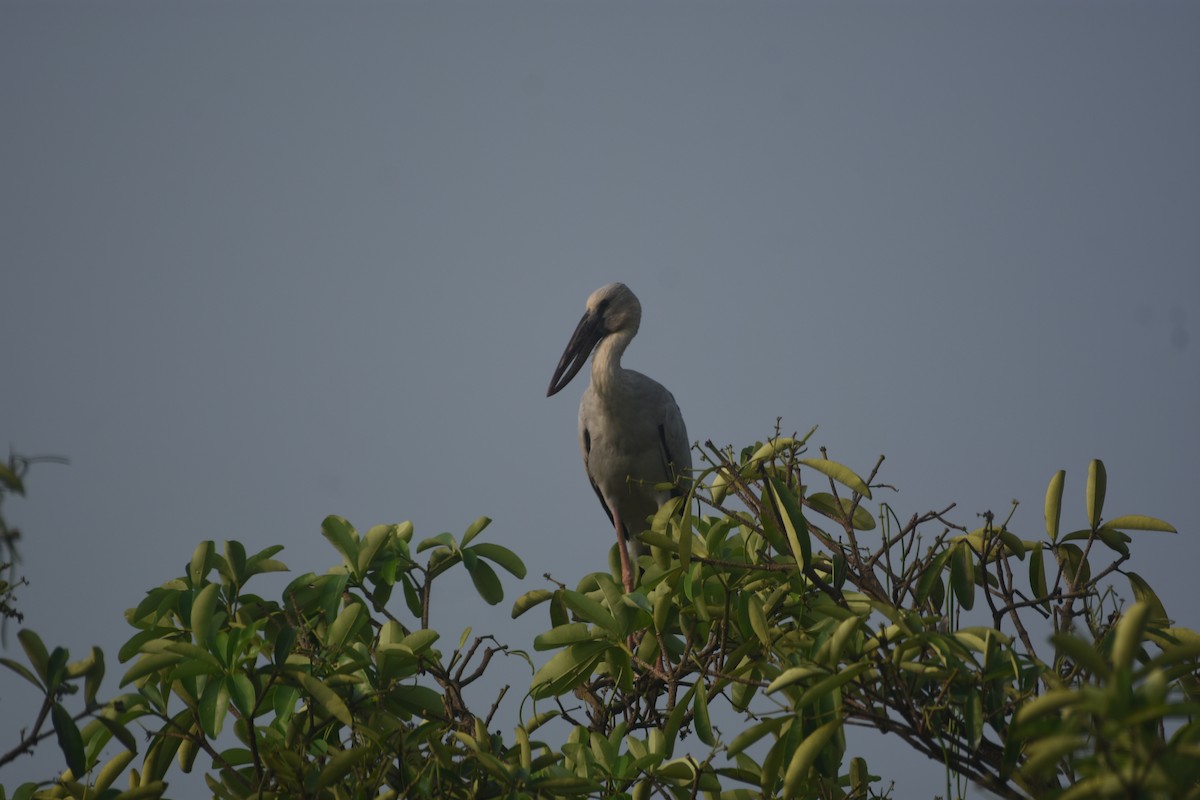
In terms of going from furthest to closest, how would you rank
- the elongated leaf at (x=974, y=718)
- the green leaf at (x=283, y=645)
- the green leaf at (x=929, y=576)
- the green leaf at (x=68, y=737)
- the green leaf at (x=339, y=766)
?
the green leaf at (x=929, y=576) → the green leaf at (x=283, y=645) → the green leaf at (x=339, y=766) → the elongated leaf at (x=974, y=718) → the green leaf at (x=68, y=737)

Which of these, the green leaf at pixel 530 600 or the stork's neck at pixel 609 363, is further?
the stork's neck at pixel 609 363

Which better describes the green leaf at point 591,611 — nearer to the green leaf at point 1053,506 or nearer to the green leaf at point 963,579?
the green leaf at point 963,579

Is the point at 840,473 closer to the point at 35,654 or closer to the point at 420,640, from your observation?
the point at 420,640

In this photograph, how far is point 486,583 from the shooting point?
3711 mm

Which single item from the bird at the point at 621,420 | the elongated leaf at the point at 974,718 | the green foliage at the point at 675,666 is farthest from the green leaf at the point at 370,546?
the bird at the point at 621,420

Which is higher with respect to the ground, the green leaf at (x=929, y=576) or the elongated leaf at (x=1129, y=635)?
the green leaf at (x=929, y=576)

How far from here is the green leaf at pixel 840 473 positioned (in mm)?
2895

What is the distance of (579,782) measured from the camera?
254 centimetres

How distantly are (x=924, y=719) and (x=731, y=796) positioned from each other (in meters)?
0.78

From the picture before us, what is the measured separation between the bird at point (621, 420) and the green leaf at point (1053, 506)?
3.73 meters

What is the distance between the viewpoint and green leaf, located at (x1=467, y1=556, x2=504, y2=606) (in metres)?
3.69

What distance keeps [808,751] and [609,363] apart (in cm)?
491

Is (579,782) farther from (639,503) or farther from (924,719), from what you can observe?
(639,503)

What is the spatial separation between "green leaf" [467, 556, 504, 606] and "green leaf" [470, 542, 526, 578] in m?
0.04
